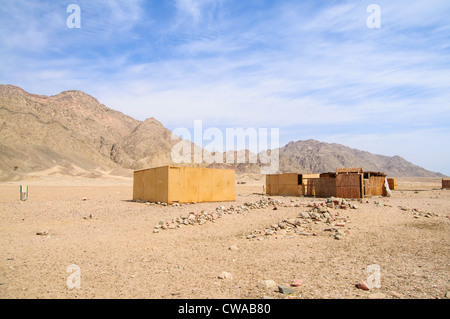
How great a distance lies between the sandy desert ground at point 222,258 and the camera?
479cm

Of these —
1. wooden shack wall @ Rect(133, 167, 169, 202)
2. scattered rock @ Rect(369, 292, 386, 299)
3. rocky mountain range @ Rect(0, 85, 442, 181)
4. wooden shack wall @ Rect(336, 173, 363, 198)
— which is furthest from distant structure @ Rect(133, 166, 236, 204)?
rocky mountain range @ Rect(0, 85, 442, 181)

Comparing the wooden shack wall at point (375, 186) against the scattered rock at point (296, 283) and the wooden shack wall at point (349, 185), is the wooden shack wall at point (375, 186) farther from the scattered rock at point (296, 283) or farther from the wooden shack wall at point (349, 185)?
the scattered rock at point (296, 283)

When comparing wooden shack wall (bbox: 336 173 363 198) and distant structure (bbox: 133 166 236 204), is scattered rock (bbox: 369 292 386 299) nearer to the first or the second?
distant structure (bbox: 133 166 236 204)

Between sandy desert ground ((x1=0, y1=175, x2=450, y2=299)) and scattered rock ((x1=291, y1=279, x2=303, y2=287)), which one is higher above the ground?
scattered rock ((x1=291, y1=279, x2=303, y2=287))

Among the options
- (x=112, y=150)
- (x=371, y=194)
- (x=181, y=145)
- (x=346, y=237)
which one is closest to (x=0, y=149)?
(x=112, y=150)

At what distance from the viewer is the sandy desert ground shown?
189 inches

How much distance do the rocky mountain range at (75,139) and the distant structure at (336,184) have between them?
40.8m

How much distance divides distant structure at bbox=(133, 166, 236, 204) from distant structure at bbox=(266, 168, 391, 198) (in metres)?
7.72

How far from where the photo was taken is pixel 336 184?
73.9 ft

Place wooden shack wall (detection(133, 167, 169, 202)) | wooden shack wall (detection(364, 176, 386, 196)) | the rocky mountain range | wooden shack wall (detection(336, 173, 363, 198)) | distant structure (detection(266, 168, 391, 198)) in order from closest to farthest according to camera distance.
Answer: wooden shack wall (detection(133, 167, 169, 202))
wooden shack wall (detection(336, 173, 363, 198))
distant structure (detection(266, 168, 391, 198))
wooden shack wall (detection(364, 176, 386, 196))
the rocky mountain range

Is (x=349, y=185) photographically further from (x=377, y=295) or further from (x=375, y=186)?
(x=377, y=295)

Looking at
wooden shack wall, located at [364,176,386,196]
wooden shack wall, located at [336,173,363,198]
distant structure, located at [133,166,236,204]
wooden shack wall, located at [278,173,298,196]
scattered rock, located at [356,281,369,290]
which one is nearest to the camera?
scattered rock, located at [356,281,369,290]
